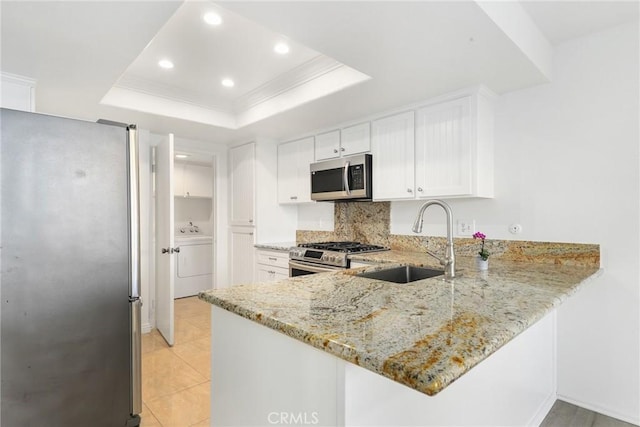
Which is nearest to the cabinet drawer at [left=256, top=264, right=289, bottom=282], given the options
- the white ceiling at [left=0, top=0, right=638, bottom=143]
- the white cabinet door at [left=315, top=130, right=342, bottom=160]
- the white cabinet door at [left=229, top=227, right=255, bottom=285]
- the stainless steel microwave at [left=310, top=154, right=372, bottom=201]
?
the white cabinet door at [left=229, top=227, right=255, bottom=285]

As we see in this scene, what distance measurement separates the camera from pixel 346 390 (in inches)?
30.9

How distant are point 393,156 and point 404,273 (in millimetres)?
1141

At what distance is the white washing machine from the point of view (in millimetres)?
4852

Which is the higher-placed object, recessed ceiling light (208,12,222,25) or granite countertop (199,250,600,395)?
recessed ceiling light (208,12,222,25)

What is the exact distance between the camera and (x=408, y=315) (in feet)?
3.21

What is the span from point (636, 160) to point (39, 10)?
10.6 feet

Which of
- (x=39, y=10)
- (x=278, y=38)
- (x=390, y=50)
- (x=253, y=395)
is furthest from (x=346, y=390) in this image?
(x=278, y=38)

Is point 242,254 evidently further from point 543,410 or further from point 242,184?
→ point 543,410

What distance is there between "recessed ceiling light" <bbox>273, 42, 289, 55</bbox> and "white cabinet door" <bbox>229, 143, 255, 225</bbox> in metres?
1.61

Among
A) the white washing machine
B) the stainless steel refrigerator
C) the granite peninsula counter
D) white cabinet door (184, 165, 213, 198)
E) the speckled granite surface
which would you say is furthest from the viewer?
white cabinet door (184, 165, 213, 198)

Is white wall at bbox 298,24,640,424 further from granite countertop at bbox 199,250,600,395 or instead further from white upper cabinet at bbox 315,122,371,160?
white upper cabinet at bbox 315,122,371,160

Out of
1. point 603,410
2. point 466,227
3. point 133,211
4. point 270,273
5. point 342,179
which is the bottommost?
point 603,410

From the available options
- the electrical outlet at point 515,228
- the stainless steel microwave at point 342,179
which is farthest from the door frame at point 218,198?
the electrical outlet at point 515,228

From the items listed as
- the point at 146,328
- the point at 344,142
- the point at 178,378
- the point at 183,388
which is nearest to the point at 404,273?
the point at 344,142
